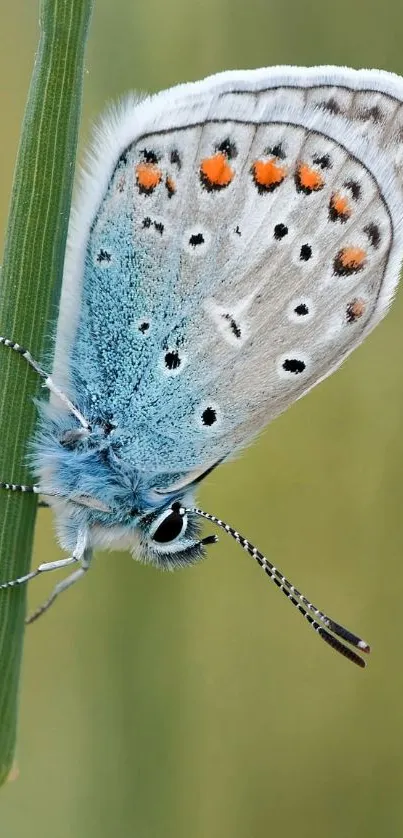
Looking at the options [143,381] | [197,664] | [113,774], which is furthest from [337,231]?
[113,774]

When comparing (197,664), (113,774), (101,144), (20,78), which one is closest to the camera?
(101,144)

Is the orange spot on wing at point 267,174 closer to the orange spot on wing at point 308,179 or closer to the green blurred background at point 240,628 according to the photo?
the orange spot on wing at point 308,179

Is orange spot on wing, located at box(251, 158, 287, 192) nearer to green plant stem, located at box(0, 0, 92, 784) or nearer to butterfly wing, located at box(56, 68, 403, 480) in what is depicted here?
butterfly wing, located at box(56, 68, 403, 480)

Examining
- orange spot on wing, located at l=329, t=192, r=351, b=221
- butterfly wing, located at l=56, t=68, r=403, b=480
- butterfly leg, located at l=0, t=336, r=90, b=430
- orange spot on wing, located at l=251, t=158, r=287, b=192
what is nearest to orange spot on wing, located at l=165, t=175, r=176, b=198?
butterfly wing, located at l=56, t=68, r=403, b=480

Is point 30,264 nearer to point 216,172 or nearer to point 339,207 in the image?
point 216,172

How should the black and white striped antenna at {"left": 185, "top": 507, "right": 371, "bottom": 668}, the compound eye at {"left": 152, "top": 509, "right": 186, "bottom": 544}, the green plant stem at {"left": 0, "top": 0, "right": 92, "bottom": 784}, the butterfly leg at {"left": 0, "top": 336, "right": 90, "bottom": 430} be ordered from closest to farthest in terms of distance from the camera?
the green plant stem at {"left": 0, "top": 0, "right": 92, "bottom": 784} → the butterfly leg at {"left": 0, "top": 336, "right": 90, "bottom": 430} → the black and white striped antenna at {"left": 185, "top": 507, "right": 371, "bottom": 668} → the compound eye at {"left": 152, "top": 509, "right": 186, "bottom": 544}

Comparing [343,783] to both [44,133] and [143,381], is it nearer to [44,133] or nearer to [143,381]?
[143,381]
